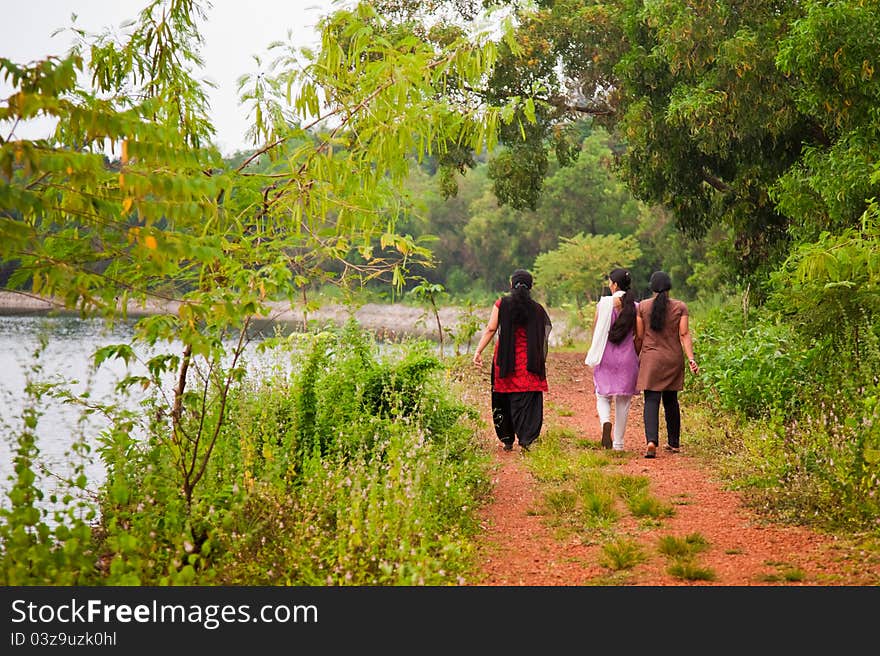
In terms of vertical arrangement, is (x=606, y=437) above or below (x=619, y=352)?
below

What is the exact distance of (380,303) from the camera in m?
55.5

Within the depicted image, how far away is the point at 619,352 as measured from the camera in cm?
938

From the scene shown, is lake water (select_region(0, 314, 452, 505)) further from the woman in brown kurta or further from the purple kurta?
the woman in brown kurta

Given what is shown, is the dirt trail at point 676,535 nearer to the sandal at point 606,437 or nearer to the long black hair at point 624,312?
the sandal at point 606,437

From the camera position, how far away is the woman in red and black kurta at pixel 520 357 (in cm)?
930

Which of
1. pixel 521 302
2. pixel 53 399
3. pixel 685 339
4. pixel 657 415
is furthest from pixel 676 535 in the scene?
pixel 53 399

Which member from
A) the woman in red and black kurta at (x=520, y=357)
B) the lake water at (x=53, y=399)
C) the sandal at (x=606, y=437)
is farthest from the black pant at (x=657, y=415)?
the lake water at (x=53, y=399)

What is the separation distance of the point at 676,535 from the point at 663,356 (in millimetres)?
2976

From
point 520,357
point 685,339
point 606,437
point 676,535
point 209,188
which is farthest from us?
point 606,437

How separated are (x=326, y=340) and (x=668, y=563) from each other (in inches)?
158

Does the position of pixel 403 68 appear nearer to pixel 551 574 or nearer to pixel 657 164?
pixel 551 574

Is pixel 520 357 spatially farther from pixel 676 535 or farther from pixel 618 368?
pixel 676 535

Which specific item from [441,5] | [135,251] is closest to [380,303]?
[441,5]

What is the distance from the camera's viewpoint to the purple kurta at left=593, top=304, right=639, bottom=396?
9.31m
